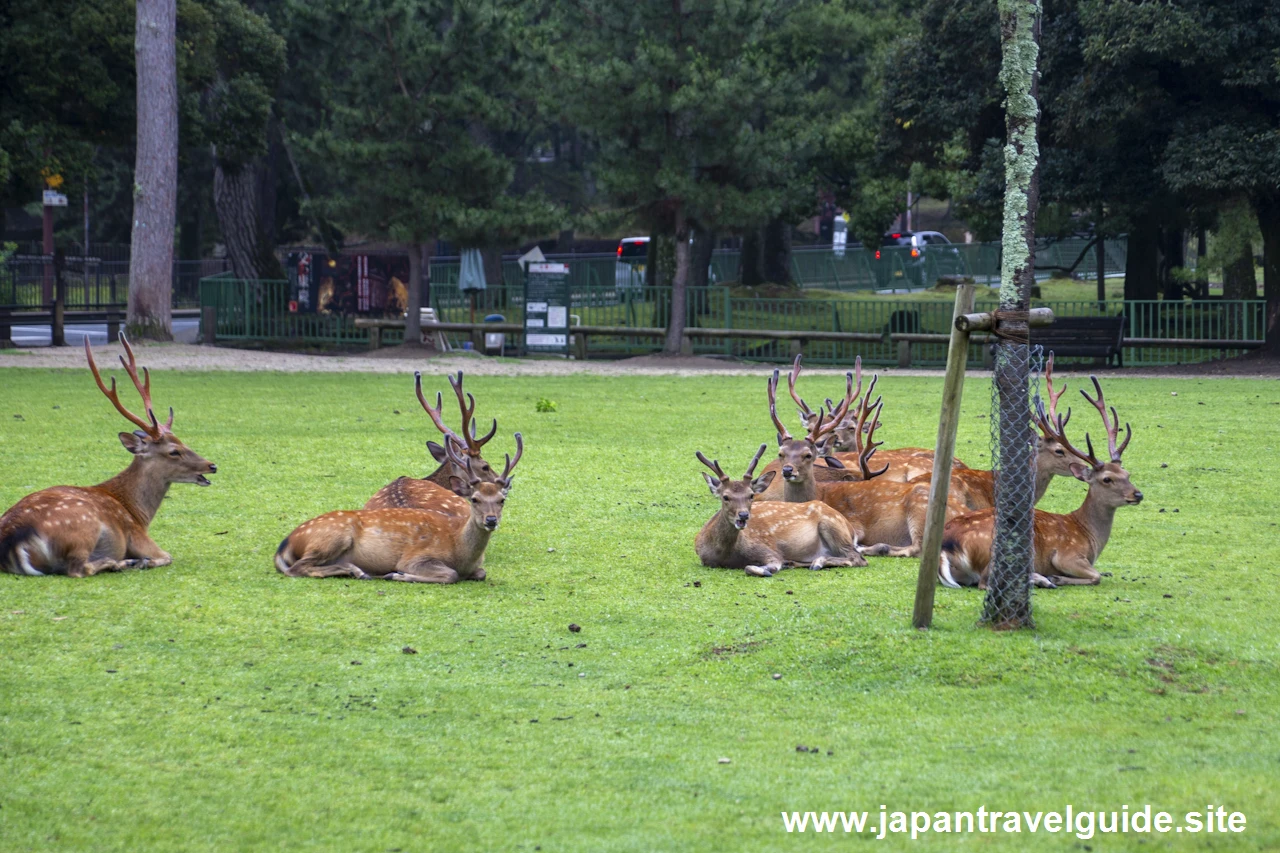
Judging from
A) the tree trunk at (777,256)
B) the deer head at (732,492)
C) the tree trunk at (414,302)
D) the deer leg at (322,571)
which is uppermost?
the tree trunk at (777,256)

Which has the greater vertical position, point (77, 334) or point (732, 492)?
point (77, 334)

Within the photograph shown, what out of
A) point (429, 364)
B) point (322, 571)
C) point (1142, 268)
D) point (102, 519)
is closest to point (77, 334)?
point (429, 364)

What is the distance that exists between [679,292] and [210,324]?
32.1 feet

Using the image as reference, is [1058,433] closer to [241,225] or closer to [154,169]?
[154,169]

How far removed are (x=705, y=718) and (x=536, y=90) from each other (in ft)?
78.5

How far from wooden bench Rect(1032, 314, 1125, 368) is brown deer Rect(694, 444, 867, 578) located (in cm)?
1670

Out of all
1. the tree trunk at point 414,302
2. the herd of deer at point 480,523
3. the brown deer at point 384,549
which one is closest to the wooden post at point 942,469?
the herd of deer at point 480,523

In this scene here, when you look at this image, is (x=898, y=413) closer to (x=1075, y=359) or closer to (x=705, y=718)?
(x=1075, y=359)

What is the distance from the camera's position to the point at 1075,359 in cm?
2586

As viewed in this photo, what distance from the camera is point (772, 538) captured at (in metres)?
8.80

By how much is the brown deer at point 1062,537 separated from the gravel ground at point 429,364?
15.6 m

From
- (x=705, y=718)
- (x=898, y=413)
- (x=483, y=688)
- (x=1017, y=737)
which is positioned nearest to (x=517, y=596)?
(x=483, y=688)

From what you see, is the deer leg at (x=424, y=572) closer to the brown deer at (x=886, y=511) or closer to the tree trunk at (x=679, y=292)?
the brown deer at (x=886, y=511)

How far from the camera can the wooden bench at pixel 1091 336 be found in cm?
2458
